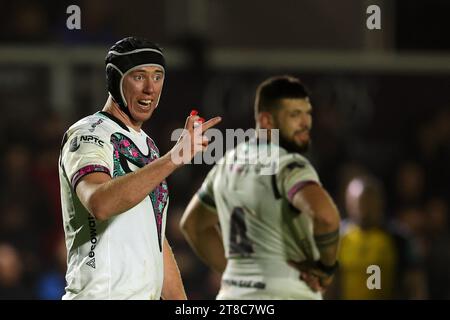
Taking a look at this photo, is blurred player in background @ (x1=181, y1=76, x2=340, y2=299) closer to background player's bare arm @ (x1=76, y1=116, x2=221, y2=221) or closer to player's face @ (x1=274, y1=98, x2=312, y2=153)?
player's face @ (x1=274, y1=98, x2=312, y2=153)

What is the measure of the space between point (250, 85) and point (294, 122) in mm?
4921

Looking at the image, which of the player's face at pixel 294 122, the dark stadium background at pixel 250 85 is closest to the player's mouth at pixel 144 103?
the player's face at pixel 294 122

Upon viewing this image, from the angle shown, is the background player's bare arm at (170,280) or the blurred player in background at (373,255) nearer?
the background player's bare arm at (170,280)

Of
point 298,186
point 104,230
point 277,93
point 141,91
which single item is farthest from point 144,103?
point 277,93

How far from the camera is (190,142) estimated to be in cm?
401

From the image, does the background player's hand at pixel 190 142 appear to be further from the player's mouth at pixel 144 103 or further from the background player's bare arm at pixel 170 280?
the background player's bare arm at pixel 170 280

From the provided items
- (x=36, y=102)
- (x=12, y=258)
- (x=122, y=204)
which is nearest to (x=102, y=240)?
(x=122, y=204)

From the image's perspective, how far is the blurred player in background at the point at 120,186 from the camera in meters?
3.99

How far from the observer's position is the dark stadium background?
931 cm

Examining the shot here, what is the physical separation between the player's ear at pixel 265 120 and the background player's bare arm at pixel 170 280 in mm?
1317

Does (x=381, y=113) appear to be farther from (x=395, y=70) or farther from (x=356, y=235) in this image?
(x=356, y=235)

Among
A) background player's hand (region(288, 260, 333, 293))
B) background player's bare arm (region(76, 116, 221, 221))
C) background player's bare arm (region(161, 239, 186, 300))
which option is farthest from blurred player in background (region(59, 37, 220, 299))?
background player's hand (region(288, 260, 333, 293))
